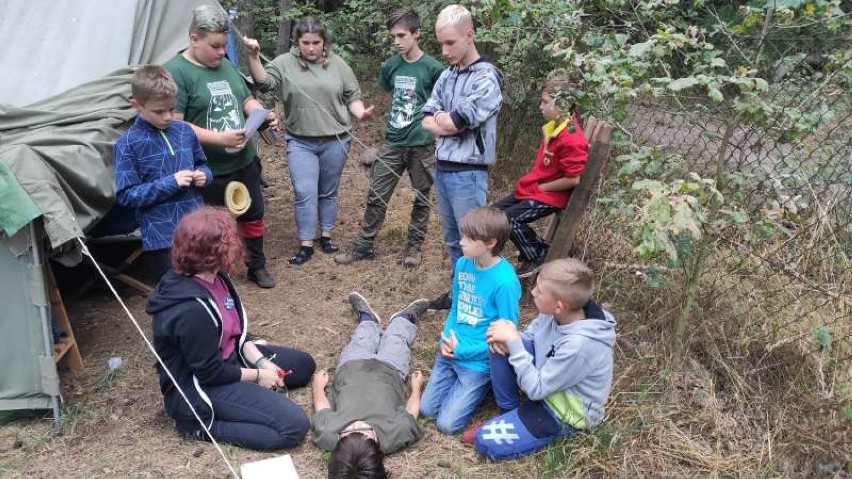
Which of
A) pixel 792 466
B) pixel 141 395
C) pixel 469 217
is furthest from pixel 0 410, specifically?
pixel 792 466

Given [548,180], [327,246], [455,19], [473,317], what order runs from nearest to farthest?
[473,317]
[455,19]
[548,180]
[327,246]

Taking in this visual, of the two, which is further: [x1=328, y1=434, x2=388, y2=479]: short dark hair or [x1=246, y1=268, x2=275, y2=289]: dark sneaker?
[x1=246, y1=268, x2=275, y2=289]: dark sneaker

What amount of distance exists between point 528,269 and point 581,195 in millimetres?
614

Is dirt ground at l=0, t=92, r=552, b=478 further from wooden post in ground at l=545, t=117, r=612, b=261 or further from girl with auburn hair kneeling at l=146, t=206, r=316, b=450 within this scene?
wooden post in ground at l=545, t=117, r=612, b=261

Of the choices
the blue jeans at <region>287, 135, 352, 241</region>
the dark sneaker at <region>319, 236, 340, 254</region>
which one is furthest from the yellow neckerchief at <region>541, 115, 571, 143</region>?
the dark sneaker at <region>319, 236, 340, 254</region>

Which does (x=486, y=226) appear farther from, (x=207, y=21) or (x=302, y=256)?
(x=302, y=256)

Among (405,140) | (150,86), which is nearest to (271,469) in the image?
(150,86)

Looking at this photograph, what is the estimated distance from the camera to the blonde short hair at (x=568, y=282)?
2826 millimetres

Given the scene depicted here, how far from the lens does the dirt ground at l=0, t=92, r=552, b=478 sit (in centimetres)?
297

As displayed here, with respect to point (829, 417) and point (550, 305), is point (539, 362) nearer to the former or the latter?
point (550, 305)

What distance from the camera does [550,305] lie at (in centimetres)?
288

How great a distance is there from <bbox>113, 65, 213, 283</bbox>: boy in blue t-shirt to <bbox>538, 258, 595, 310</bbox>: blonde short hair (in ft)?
6.19

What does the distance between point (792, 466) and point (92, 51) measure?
453 cm

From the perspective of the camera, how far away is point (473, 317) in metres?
3.42
